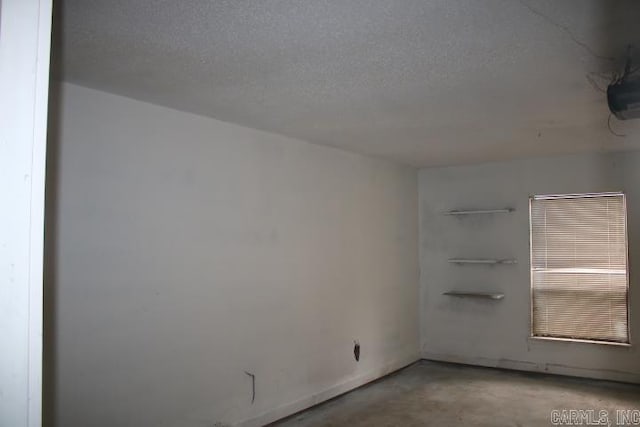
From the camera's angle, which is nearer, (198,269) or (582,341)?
(198,269)

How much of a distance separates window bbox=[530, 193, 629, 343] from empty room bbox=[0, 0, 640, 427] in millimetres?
24

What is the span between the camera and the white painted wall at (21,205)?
2.06ft

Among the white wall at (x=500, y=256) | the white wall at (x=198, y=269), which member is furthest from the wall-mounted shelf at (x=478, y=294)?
the white wall at (x=198, y=269)

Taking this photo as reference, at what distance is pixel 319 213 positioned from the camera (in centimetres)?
500

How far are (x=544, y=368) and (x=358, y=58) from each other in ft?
16.2

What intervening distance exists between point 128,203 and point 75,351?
987 millimetres

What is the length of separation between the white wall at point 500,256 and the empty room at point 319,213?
0.09 ft

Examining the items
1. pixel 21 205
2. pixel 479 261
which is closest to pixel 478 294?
pixel 479 261

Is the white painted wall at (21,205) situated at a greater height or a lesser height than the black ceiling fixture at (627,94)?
lesser

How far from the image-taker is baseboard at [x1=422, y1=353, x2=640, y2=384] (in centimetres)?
547

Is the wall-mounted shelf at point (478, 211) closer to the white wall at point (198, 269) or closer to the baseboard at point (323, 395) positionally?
the white wall at point (198, 269)

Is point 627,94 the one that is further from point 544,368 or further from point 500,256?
point 544,368

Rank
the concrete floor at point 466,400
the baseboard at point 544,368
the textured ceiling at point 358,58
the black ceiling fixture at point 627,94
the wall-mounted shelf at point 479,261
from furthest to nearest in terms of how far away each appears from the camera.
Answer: the wall-mounted shelf at point 479,261 → the baseboard at point 544,368 → the concrete floor at point 466,400 → the black ceiling fixture at point 627,94 → the textured ceiling at point 358,58

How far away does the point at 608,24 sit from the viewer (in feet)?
7.14
